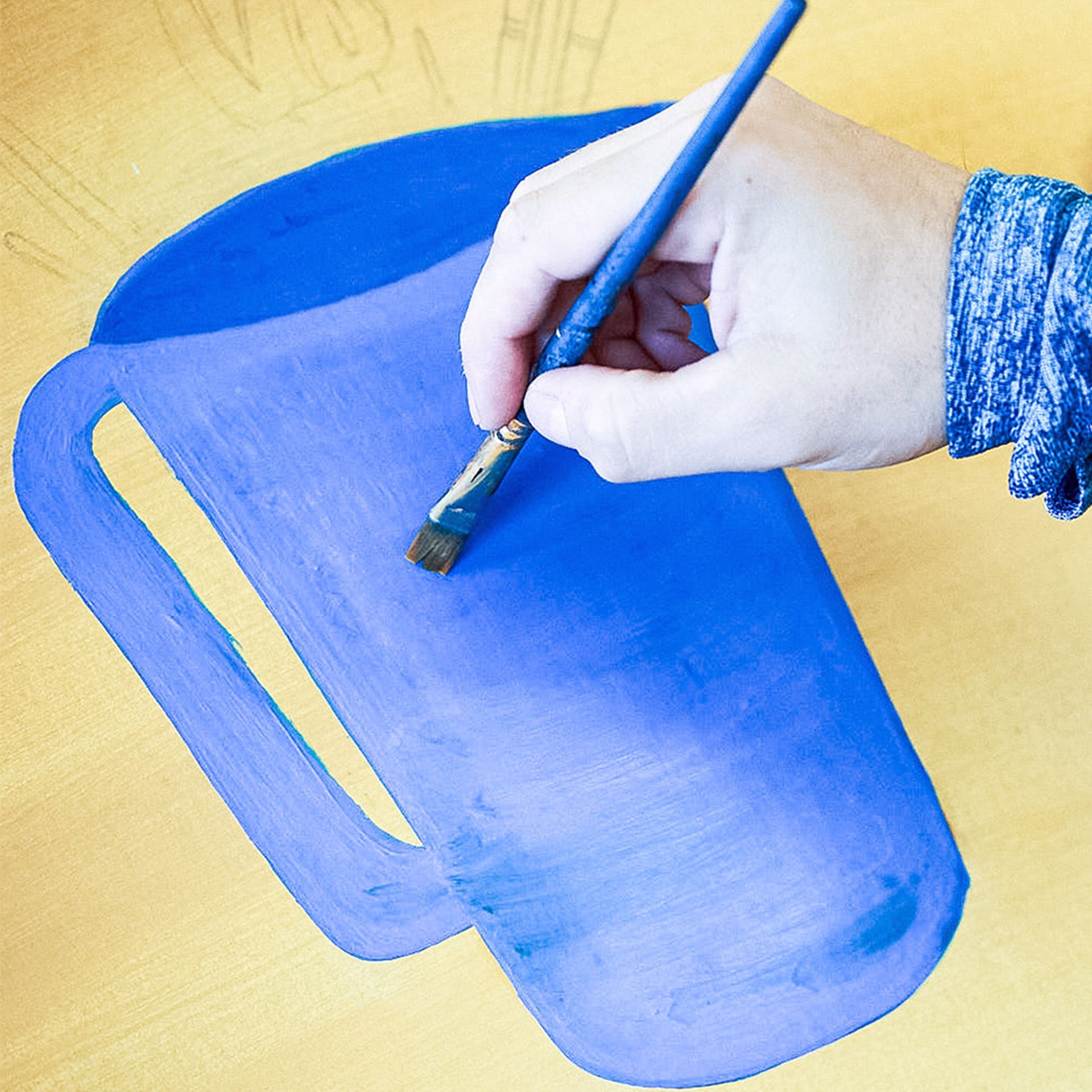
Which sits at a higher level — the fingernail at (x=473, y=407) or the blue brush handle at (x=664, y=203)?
the blue brush handle at (x=664, y=203)

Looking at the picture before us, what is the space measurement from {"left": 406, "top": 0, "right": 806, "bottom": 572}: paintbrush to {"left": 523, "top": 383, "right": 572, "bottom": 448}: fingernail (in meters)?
0.01

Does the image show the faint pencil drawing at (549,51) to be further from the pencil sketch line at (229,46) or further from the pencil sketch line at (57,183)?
the pencil sketch line at (57,183)

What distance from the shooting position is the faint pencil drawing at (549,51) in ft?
2.15

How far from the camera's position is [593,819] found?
0.60 metres

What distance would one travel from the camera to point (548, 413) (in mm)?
532

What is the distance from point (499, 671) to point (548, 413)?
0.53 feet

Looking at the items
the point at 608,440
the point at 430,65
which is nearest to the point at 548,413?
the point at 608,440

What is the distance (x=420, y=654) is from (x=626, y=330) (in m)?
0.23

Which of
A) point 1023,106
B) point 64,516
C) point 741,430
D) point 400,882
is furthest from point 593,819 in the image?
point 1023,106

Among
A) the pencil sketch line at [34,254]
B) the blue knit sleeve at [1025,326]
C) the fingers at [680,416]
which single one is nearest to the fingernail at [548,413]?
the fingers at [680,416]

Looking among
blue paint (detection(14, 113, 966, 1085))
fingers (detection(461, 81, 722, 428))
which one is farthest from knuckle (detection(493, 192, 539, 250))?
blue paint (detection(14, 113, 966, 1085))

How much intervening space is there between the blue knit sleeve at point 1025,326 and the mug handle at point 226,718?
388 millimetres

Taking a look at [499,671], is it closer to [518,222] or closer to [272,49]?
[518,222]

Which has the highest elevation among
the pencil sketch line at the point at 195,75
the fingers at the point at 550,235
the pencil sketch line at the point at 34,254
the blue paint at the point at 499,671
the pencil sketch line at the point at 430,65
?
the pencil sketch line at the point at 195,75
